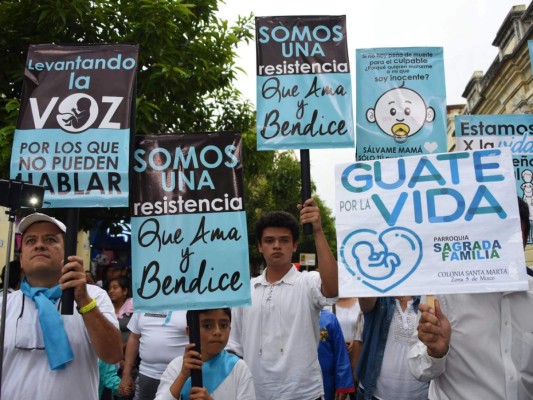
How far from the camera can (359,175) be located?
2863 millimetres

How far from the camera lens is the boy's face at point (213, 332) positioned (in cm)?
318

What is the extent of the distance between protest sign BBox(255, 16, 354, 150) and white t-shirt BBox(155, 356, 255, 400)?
1.44 metres

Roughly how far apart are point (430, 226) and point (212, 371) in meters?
1.53

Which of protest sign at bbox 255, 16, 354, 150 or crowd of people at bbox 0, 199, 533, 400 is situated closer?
crowd of people at bbox 0, 199, 533, 400

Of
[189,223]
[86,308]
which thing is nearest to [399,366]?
[189,223]

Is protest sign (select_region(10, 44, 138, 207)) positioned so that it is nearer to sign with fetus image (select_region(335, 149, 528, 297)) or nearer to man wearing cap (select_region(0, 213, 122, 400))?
man wearing cap (select_region(0, 213, 122, 400))

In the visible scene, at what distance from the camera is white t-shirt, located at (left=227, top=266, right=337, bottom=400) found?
10.8 feet

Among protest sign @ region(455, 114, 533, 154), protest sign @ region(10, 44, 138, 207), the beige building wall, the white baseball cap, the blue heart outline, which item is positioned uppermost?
the beige building wall

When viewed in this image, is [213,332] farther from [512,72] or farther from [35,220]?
[512,72]

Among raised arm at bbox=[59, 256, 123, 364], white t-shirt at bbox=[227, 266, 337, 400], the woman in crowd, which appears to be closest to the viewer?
raised arm at bbox=[59, 256, 123, 364]

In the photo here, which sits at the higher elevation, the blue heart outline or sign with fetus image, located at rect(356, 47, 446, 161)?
sign with fetus image, located at rect(356, 47, 446, 161)

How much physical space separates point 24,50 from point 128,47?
18.2 feet

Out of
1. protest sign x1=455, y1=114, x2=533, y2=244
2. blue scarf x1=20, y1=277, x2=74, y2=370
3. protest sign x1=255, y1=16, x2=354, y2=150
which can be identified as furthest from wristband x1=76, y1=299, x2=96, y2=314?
protest sign x1=455, y1=114, x2=533, y2=244

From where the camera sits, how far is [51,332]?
9.08 feet
